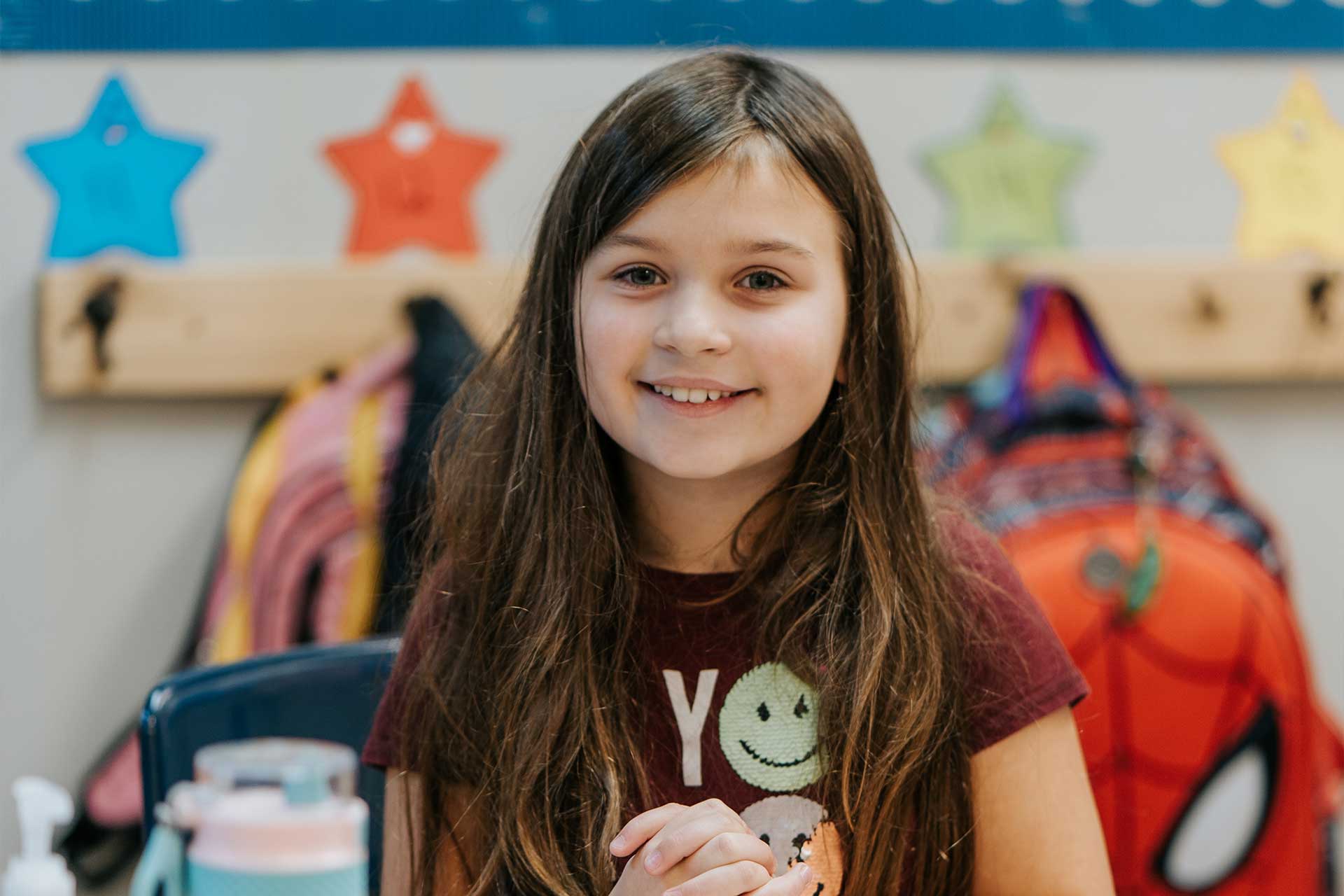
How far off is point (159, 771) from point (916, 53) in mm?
1123

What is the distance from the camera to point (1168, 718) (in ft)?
4.77

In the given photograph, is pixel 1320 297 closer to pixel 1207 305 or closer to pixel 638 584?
pixel 1207 305

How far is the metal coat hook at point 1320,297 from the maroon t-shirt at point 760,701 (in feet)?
2.88

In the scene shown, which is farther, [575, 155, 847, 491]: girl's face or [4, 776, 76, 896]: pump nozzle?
[575, 155, 847, 491]: girl's face

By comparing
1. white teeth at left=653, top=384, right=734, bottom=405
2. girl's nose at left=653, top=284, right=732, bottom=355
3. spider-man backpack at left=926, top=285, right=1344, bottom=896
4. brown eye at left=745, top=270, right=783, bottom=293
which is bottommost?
spider-man backpack at left=926, top=285, right=1344, bottom=896

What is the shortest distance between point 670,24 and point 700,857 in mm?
1107

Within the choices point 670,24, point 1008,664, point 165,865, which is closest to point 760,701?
point 1008,664

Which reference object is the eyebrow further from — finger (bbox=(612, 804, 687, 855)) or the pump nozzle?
the pump nozzle

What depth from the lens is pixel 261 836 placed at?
1.67ft

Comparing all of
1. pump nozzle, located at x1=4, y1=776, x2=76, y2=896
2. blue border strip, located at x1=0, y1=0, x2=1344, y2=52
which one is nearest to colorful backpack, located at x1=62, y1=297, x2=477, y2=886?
blue border strip, located at x1=0, y1=0, x2=1344, y2=52

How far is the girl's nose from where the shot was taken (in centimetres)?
82

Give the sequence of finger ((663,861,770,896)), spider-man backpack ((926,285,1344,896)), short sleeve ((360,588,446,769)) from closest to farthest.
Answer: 1. finger ((663,861,770,896))
2. short sleeve ((360,588,446,769))
3. spider-man backpack ((926,285,1344,896))

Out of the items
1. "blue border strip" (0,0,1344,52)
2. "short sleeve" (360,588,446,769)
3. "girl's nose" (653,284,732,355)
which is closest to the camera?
"girl's nose" (653,284,732,355)

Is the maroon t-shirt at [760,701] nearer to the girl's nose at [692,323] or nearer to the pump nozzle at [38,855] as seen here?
the girl's nose at [692,323]
